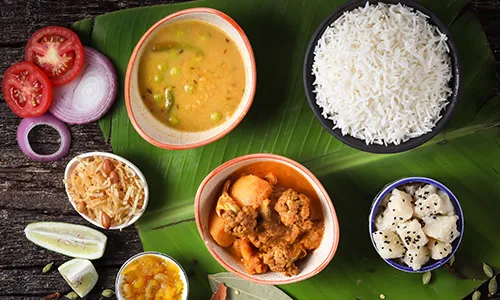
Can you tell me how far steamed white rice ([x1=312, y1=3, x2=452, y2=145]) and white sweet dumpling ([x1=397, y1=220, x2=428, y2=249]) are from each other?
46cm

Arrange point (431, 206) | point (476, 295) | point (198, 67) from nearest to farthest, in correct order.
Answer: point (431, 206) < point (198, 67) < point (476, 295)

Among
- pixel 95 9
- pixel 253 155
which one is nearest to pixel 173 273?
pixel 253 155

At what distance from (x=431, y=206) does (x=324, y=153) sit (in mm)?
708

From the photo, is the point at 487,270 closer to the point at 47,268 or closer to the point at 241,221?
the point at 241,221

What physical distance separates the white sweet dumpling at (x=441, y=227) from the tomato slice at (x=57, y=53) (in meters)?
2.26

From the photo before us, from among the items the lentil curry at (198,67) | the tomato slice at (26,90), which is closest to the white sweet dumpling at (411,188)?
the lentil curry at (198,67)

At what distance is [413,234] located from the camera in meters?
3.34

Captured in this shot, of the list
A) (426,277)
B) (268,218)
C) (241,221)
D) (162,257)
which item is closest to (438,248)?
(426,277)

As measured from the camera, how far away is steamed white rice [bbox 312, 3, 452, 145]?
322cm

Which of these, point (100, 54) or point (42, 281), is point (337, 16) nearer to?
point (100, 54)

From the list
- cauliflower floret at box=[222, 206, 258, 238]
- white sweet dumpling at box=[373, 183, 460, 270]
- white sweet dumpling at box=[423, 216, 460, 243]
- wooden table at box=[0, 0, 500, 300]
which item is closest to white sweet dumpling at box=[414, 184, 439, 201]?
white sweet dumpling at box=[373, 183, 460, 270]

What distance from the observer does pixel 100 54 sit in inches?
146

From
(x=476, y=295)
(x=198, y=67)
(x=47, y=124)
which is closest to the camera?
(x=198, y=67)

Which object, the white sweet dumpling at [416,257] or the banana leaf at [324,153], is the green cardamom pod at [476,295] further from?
the white sweet dumpling at [416,257]
